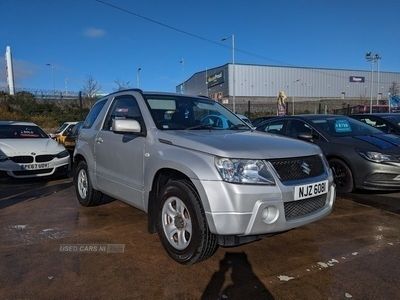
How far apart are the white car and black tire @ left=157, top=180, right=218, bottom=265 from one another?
238 inches

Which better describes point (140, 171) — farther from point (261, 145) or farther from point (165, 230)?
point (261, 145)

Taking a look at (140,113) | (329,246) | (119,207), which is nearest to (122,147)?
(140,113)

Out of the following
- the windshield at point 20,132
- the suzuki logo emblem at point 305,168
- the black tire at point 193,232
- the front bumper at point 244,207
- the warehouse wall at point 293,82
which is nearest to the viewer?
the front bumper at point 244,207

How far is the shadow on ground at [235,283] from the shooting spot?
142 inches

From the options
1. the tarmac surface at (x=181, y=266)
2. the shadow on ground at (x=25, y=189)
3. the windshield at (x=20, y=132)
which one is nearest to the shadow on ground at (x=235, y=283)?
the tarmac surface at (x=181, y=266)

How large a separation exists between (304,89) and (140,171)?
314ft

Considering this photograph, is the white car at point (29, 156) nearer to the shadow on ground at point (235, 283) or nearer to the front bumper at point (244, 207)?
the shadow on ground at point (235, 283)

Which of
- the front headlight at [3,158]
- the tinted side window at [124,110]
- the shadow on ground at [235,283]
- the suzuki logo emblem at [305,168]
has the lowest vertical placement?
the shadow on ground at [235,283]

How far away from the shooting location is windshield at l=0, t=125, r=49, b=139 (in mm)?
10531

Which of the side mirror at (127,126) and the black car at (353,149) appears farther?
the black car at (353,149)

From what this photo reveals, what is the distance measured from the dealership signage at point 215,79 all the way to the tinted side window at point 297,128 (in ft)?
264

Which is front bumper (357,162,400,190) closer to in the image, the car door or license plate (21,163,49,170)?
the car door

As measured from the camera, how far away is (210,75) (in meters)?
94.4

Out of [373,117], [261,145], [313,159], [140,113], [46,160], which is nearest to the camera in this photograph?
[261,145]
